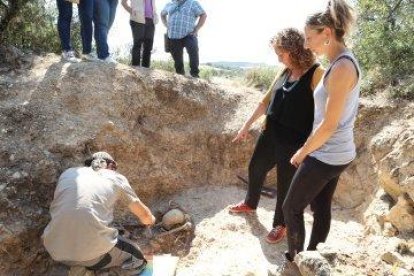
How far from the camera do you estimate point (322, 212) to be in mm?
2861

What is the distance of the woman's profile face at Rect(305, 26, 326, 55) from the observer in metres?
2.49

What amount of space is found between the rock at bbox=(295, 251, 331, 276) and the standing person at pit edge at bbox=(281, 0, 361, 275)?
35cm

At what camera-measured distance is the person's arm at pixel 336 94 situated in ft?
7.75

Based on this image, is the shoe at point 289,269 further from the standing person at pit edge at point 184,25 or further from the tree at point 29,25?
the tree at point 29,25

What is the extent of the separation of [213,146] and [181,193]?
717 mm

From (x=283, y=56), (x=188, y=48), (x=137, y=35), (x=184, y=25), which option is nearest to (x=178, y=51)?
(x=188, y=48)

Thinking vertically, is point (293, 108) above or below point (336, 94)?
below

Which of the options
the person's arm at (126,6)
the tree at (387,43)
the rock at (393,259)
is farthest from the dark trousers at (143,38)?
the rock at (393,259)

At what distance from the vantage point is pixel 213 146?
518 cm

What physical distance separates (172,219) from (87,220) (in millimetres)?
1287

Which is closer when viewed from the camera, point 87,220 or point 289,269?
point 289,269

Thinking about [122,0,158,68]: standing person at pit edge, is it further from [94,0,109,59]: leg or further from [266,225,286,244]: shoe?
[266,225,286,244]: shoe

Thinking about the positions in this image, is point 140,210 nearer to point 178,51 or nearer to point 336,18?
point 336,18

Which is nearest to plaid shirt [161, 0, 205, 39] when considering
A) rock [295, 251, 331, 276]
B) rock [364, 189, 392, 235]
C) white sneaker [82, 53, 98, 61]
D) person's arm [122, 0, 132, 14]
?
person's arm [122, 0, 132, 14]
